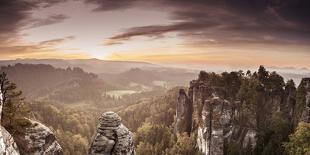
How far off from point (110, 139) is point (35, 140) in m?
8.37

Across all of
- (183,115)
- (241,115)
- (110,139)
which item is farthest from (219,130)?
(110,139)

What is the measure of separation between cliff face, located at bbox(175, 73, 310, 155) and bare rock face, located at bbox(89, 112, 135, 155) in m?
65.4

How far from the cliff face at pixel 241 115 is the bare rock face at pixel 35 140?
6841 centimetres

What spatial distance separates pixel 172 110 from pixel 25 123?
5457 inches

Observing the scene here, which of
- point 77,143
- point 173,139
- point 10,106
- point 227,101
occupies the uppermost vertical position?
point 10,106

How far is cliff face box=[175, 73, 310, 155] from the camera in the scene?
333 feet

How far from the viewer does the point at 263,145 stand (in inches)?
3927

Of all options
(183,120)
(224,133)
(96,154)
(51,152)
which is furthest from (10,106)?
(183,120)

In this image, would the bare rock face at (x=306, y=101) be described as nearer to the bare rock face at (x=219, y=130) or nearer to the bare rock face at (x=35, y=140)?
the bare rock face at (x=219, y=130)

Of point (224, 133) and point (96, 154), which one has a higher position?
point (96, 154)

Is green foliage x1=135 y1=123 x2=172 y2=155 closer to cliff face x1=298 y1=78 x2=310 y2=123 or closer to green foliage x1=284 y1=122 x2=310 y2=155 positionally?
cliff face x1=298 y1=78 x2=310 y2=123

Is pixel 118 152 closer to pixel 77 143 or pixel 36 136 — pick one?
pixel 36 136

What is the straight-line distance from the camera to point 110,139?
40188mm

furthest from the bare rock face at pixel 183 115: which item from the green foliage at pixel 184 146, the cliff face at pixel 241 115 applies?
the cliff face at pixel 241 115
